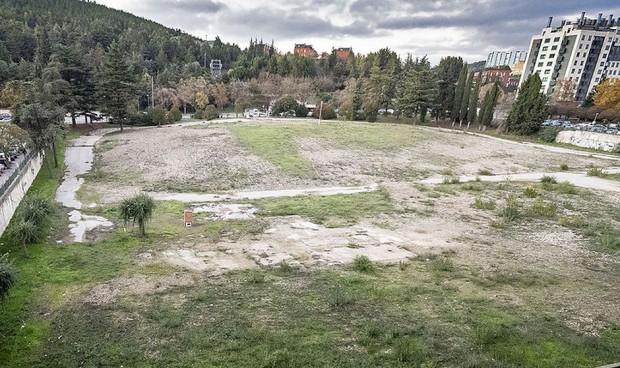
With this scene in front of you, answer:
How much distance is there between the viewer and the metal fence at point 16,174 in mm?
17669

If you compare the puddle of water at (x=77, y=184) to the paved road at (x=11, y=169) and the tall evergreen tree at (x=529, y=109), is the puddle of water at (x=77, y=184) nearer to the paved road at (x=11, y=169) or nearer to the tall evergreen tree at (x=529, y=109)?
the paved road at (x=11, y=169)

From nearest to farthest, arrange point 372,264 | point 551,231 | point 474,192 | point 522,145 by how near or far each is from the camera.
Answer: point 372,264, point 551,231, point 474,192, point 522,145

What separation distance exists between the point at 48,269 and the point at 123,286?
356 cm

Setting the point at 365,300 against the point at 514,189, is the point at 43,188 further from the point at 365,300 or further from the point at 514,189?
the point at 514,189

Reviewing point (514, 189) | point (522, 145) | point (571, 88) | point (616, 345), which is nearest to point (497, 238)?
point (616, 345)

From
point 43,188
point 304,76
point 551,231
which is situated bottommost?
Result: point 43,188

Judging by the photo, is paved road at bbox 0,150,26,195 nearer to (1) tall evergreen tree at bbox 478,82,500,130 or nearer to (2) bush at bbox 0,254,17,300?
(2) bush at bbox 0,254,17,300

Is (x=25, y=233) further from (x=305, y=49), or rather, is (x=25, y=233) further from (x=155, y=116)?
(x=305, y=49)

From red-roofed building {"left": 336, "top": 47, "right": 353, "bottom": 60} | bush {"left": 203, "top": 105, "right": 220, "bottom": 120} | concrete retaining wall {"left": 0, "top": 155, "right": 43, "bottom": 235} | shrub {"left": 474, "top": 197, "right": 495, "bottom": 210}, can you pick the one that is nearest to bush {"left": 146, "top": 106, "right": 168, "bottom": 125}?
bush {"left": 203, "top": 105, "right": 220, "bottom": 120}

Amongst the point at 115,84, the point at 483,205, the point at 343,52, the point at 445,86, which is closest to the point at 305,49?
the point at 343,52

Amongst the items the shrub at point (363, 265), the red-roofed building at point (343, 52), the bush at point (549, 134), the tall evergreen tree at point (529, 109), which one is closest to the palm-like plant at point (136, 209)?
the shrub at point (363, 265)

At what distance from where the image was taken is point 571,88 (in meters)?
77.4

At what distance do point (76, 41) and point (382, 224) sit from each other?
248 feet

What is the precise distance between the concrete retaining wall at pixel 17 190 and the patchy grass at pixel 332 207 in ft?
40.5
